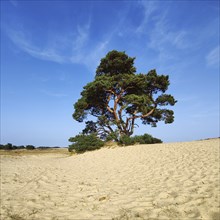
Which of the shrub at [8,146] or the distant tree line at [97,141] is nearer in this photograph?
the distant tree line at [97,141]

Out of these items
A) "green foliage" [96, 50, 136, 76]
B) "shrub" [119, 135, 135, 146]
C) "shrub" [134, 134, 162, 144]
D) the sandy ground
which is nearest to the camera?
the sandy ground

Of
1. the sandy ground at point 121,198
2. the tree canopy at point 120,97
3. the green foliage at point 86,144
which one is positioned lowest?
the sandy ground at point 121,198

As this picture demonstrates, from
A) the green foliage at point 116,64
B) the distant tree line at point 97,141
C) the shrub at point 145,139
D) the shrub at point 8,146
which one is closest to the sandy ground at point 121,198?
the distant tree line at point 97,141

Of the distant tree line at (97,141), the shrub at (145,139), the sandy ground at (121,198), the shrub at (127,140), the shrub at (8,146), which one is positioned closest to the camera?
the sandy ground at (121,198)

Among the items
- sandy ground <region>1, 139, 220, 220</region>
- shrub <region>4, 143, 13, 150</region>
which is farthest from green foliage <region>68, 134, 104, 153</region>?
shrub <region>4, 143, 13, 150</region>

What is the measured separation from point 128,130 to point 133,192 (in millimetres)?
17196

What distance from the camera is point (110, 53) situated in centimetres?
2336

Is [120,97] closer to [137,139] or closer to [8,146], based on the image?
[137,139]

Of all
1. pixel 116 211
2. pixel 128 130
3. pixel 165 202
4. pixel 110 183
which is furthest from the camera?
pixel 128 130

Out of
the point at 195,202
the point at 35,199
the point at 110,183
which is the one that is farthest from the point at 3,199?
the point at 195,202

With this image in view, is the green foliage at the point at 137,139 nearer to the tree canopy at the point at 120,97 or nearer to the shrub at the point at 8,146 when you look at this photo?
the tree canopy at the point at 120,97

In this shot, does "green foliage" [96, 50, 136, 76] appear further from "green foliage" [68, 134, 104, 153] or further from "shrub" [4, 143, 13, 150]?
"shrub" [4, 143, 13, 150]

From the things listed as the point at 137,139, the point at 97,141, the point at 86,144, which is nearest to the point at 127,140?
the point at 137,139

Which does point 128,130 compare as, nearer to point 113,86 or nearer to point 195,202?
point 113,86
